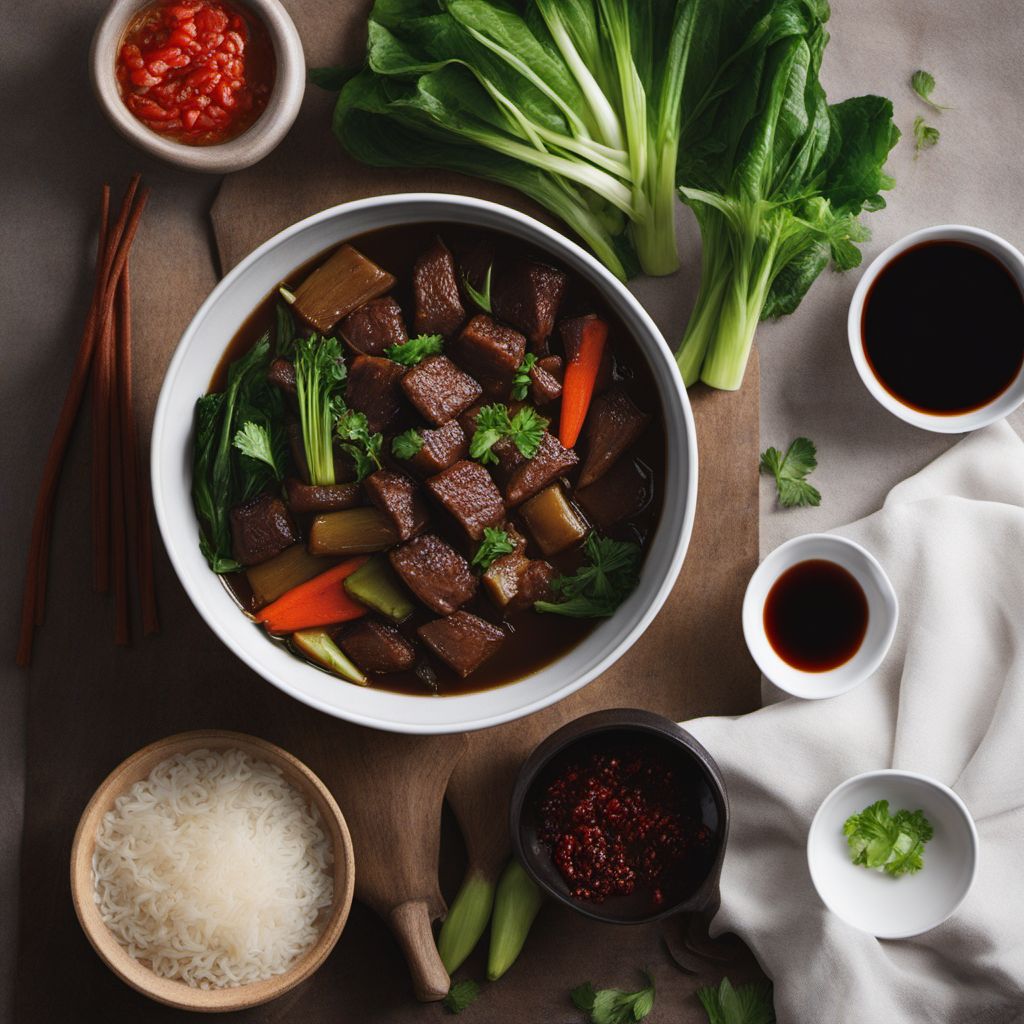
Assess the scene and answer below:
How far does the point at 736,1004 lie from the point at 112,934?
2.12 meters

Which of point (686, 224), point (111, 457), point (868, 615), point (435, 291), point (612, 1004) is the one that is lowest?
point (612, 1004)

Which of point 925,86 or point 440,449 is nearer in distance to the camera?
point 440,449

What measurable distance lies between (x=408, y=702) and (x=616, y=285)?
1.43 metres

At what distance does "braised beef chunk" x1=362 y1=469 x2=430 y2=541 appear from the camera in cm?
312

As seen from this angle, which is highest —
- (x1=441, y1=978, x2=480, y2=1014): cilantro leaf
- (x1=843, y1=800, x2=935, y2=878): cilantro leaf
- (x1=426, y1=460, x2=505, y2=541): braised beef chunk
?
(x1=426, y1=460, x2=505, y2=541): braised beef chunk

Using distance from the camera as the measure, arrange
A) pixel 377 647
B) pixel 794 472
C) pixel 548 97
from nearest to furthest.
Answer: pixel 377 647 → pixel 548 97 → pixel 794 472

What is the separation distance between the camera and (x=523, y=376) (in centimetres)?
319

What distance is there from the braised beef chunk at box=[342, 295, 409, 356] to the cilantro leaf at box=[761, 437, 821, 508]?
1.40 meters

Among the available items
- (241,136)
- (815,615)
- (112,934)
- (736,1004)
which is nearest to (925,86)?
(815,615)

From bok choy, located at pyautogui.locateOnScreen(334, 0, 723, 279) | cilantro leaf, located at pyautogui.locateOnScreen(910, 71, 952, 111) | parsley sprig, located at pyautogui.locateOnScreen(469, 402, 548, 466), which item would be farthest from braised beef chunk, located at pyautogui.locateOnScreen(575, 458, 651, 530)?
cilantro leaf, located at pyautogui.locateOnScreen(910, 71, 952, 111)

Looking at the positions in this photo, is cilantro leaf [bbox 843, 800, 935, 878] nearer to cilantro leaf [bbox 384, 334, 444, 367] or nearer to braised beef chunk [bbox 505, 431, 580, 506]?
braised beef chunk [bbox 505, 431, 580, 506]

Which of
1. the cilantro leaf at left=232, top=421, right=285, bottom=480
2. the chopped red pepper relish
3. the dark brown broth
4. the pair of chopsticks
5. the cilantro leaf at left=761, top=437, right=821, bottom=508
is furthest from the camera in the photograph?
the cilantro leaf at left=761, top=437, right=821, bottom=508

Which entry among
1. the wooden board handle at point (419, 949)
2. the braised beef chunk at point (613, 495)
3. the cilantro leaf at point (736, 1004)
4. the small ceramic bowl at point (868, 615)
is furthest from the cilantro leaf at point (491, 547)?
the cilantro leaf at point (736, 1004)

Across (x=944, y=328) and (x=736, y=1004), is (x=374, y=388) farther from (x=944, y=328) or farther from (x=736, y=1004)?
(x=736, y=1004)
